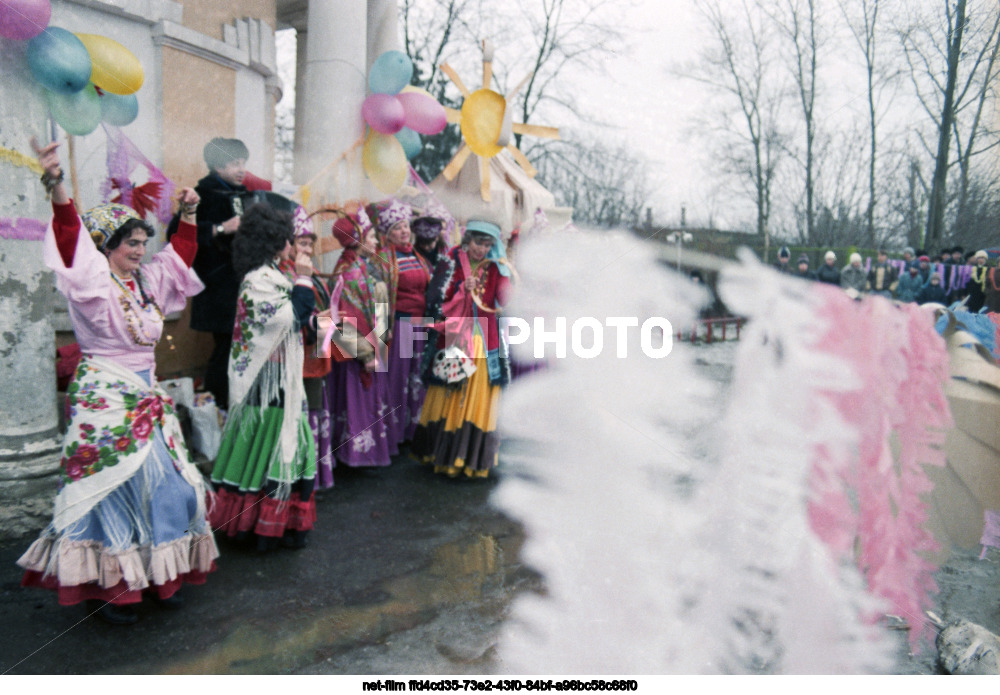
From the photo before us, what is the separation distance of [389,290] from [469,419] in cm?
86

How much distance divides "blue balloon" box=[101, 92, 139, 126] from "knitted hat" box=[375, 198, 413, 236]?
1.52 metres

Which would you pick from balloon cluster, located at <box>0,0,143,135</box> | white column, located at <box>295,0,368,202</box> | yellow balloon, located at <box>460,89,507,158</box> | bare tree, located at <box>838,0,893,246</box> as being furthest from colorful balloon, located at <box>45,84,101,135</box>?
bare tree, located at <box>838,0,893,246</box>

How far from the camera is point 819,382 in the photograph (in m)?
1.61

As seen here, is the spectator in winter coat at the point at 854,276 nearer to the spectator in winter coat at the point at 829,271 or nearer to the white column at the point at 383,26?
the spectator in winter coat at the point at 829,271

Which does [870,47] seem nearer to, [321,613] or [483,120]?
[483,120]

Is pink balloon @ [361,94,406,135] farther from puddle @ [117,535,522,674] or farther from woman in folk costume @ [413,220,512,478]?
puddle @ [117,535,522,674]

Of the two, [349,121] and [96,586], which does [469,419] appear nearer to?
[349,121]

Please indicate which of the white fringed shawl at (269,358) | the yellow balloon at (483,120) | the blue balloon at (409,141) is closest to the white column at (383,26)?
the blue balloon at (409,141)

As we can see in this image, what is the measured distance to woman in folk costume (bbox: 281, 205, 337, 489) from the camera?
2.65 meters

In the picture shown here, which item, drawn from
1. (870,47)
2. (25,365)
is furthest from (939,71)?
(25,365)

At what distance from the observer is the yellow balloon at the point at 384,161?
2750 mm

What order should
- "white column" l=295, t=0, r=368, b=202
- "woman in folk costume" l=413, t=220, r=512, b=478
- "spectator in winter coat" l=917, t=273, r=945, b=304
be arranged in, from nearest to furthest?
1. "spectator in winter coat" l=917, t=273, r=945, b=304
2. "white column" l=295, t=0, r=368, b=202
3. "woman in folk costume" l=413, t=220, r=512, b=478

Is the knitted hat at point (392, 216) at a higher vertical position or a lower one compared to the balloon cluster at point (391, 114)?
lower

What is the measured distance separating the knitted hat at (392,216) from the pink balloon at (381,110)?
2.84ft
